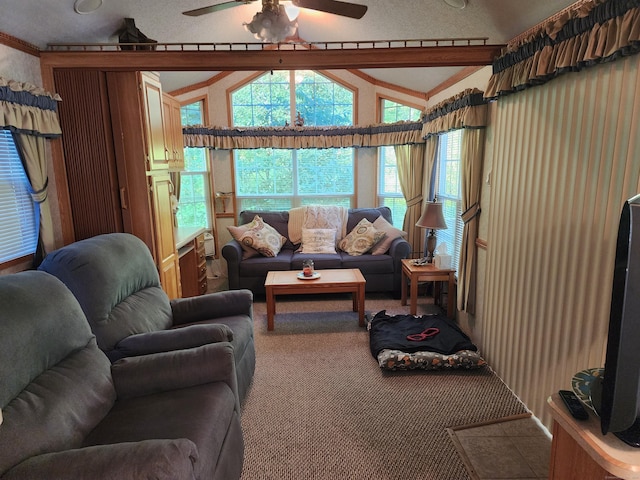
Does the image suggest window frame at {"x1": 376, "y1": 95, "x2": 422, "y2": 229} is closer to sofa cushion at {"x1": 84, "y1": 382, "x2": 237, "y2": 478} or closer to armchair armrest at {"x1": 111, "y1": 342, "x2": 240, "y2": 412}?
armchair armrest at {"x1": 111, "y1": 342, "x2": 240, "y2": 412}

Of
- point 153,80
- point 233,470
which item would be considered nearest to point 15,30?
point 153,80

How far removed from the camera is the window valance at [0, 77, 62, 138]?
218 cm

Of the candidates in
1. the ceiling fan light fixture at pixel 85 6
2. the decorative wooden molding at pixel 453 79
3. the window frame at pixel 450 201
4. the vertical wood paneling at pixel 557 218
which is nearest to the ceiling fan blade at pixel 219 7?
the ceiling fan light fixture at pixel 85 6

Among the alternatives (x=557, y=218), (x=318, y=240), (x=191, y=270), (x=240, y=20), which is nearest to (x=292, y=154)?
(x=318, y=240)

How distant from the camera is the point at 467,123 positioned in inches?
120

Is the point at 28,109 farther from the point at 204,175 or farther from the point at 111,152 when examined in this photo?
the point at 204,175

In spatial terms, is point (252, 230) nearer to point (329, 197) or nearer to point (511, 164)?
point (329, 197)

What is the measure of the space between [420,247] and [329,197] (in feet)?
5.19

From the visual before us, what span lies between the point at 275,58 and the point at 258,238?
2.40 meters

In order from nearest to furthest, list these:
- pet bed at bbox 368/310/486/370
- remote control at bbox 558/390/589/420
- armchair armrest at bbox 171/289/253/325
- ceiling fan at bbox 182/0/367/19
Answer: remote control at bbox 558/390/589/420, ceiling fan at bbox 182/0/367/19, armchair armrest at bbox 171/289/253/325, pet bed at bbox 368/310/486/370

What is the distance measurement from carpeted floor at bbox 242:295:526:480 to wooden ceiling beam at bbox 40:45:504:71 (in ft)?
7.15

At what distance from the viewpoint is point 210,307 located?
8.96ft

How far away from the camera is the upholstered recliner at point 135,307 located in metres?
2.05

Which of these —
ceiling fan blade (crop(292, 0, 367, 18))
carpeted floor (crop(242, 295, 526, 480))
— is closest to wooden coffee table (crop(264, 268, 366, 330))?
carpeted floor (crop(242, 295, 526, 480))
